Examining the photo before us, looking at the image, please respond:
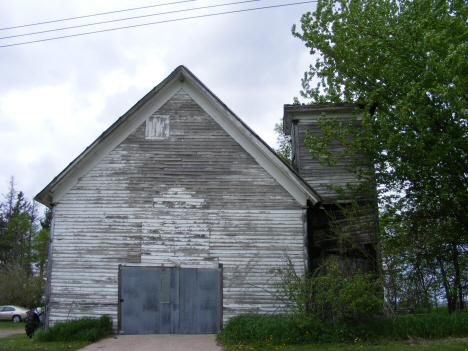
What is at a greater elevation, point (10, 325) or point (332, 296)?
point (332, 296)

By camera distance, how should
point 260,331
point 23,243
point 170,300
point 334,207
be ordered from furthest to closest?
point 23,243
point 334,207
point 170,300
point 260,331

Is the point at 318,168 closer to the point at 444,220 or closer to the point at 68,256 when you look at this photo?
the point at 444,220

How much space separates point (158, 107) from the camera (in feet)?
41.0

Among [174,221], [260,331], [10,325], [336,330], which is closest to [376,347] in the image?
[336,330]

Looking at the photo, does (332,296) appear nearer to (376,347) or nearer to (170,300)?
(376,347)

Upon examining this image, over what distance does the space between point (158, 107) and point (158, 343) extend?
6.72m

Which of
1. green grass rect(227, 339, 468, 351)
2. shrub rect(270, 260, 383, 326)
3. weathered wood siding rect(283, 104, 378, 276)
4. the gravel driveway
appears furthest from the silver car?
green grass rect(227, 339, 468, 351)

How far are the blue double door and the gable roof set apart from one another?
3.11 metres

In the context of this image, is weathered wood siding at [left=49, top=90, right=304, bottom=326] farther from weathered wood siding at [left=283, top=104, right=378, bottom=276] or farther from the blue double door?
weathered wood siding at [left=283, top=104, right=378, bottom=276]

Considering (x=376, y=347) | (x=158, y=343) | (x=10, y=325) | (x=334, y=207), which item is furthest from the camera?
(x=10, y=325)

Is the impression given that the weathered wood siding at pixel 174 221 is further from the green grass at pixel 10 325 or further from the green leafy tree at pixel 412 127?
the green grass at pixel 10 325

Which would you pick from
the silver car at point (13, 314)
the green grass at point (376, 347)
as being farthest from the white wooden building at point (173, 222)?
the silver car at point (13, 314)

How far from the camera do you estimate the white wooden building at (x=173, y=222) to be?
11.3m

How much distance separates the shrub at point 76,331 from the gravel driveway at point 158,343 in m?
0.26
